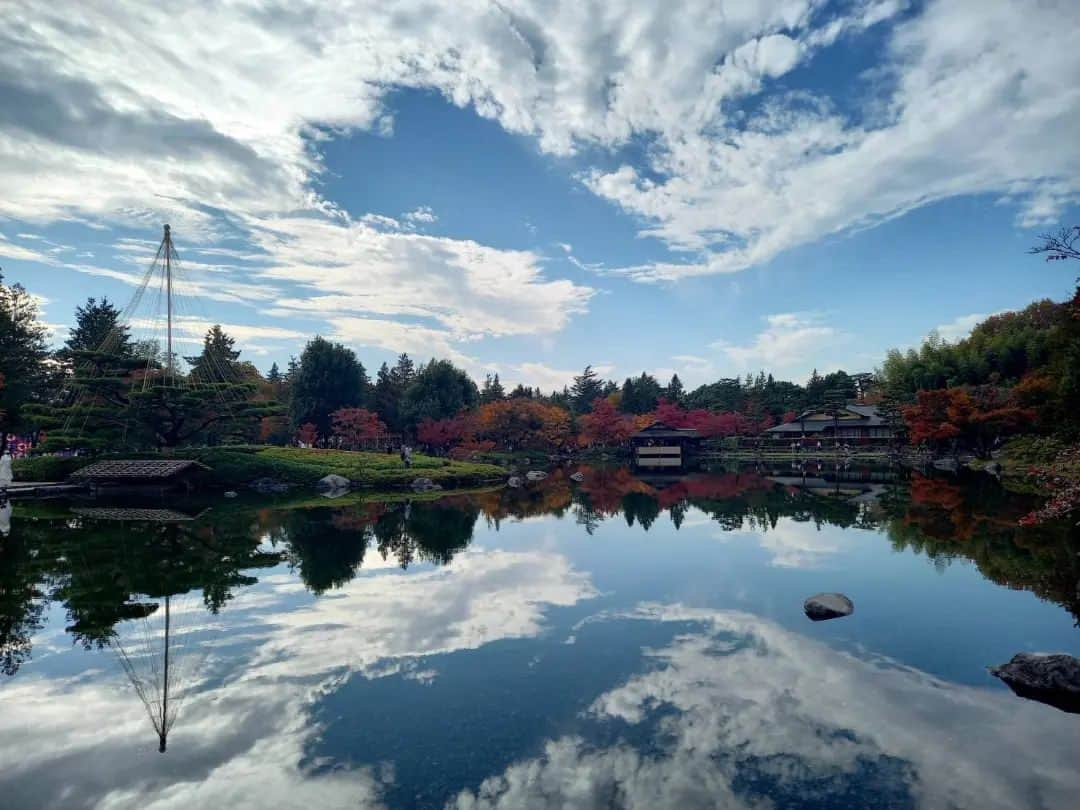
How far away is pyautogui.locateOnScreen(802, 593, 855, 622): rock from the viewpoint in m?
11.7

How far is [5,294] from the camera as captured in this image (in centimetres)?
4153

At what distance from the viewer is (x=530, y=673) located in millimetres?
9086

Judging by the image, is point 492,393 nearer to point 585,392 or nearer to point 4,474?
point 585,392

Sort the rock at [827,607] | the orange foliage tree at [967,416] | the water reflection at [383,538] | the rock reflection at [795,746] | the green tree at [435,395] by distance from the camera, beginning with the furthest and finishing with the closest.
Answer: the green tree at [435,395] → the orange foliage tree at [967,416] → the water reflection at [383,538] → the rock at [827,607] → the rock reflection at [795,746]

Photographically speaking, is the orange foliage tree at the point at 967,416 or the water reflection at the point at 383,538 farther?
the orange foliage tree at the point at 967,416

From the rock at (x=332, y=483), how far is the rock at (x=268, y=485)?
1.98m

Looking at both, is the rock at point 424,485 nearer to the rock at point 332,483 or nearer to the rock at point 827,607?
the rock at point 332,483

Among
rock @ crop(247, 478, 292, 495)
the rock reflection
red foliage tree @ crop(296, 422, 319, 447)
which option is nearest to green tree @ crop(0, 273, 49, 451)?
rock @ crop(247, 478, 292, 495)

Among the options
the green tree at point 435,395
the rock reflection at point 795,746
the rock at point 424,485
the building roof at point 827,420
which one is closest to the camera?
the rock reflection at point 795,746

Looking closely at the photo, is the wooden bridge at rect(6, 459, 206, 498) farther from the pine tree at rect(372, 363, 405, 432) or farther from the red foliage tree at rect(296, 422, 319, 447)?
the pine tree at rect(372, 363, 405, 432)

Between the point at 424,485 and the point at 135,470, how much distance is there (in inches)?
648

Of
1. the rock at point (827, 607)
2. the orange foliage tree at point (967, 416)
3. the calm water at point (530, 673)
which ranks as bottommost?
the calm water at point (530, 673)

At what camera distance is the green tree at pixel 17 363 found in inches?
1483

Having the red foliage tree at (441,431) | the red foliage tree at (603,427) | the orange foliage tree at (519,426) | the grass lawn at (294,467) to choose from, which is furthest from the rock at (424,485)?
the red foliage tree at (603,427)
